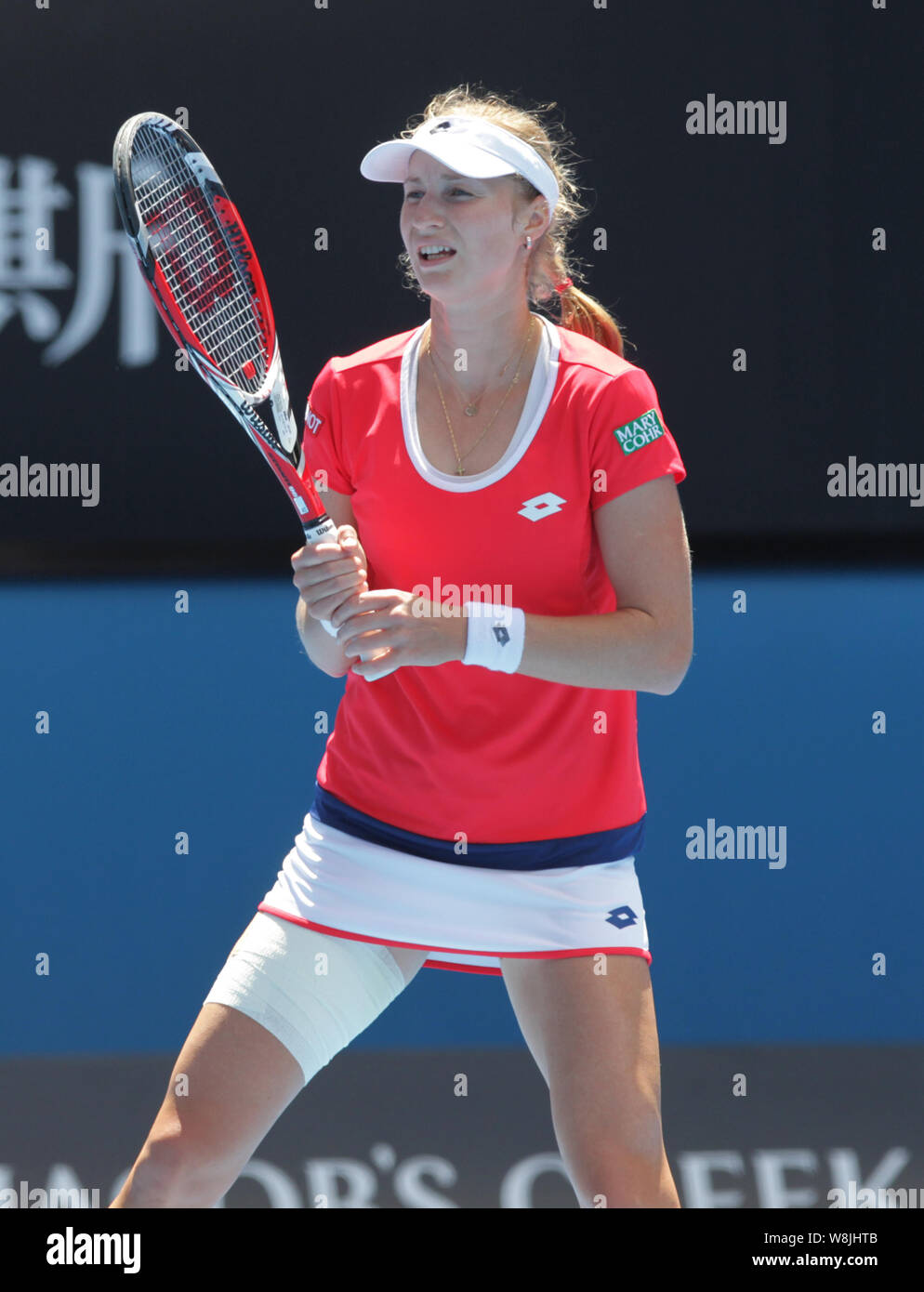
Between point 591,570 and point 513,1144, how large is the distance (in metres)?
1.55

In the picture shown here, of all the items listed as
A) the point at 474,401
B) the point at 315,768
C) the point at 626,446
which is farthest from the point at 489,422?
the point at 315,768

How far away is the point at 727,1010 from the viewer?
143 inches

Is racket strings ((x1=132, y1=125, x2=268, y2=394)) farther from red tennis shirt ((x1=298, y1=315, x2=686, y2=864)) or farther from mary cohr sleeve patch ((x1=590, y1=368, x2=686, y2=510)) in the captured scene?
mary cohr sleeve patch ((x1=590, y1=368, x2=686, y2=510))

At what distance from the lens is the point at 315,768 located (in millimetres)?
3635

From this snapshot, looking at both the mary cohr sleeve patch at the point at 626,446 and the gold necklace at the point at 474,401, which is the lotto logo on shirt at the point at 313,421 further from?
the mary cohr sleeve patch at the point at 626,446

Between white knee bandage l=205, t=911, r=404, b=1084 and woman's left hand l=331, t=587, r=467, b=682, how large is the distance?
341 millimetres

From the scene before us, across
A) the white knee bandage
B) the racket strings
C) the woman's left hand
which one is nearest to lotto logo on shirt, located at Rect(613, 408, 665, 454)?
the woman's left hand

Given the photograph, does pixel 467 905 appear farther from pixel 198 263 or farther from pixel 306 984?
pixel 198 263

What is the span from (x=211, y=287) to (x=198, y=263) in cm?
4

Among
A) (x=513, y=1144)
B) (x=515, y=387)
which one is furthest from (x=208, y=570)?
(x=515, y=387)

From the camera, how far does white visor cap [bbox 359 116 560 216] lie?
1993 mm

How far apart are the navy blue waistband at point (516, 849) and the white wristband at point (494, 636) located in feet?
0.78
